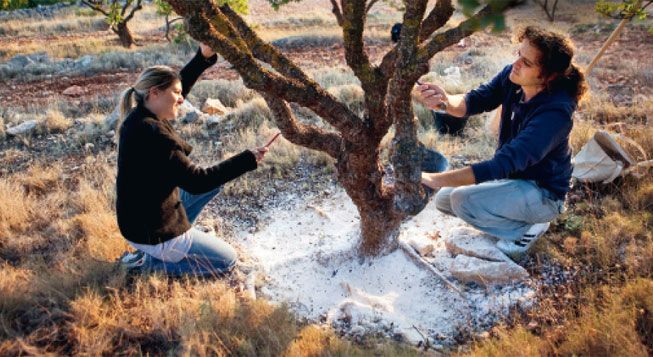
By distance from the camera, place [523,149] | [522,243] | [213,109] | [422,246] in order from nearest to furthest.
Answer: [523,149] < [522,243] < [422,246] < [213,109]

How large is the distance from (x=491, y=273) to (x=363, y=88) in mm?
1619

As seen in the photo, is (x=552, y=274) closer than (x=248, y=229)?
Yes

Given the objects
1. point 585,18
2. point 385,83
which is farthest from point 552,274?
point 585,18

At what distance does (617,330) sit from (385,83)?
187cm

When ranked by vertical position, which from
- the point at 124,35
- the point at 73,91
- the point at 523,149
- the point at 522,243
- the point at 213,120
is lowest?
the point at 124,35

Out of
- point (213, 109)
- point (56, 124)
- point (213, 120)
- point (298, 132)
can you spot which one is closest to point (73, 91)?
Result: point (56, 124)

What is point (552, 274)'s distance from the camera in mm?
3312

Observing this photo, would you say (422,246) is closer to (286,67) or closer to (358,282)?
(358,282)

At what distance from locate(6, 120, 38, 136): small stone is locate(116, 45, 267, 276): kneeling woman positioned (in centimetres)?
412

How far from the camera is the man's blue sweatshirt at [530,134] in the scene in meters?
2.76

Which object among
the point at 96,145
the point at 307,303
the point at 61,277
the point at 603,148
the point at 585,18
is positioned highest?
the point at 603,148

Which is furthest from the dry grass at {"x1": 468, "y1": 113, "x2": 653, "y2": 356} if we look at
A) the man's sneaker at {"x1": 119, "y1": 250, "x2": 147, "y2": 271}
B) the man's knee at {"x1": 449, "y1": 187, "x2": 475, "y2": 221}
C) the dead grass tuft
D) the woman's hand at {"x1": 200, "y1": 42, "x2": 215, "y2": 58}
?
the dead grass tuft

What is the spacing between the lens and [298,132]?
10.1ft

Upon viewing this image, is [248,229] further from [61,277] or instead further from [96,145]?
[96,145]
